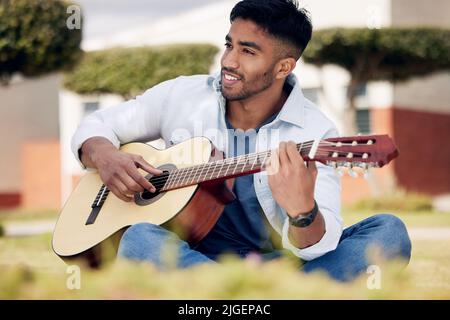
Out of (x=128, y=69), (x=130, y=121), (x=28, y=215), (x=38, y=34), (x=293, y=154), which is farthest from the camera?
(x=128, y=69)

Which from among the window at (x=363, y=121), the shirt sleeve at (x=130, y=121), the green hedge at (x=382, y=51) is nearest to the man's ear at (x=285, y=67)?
the shirt sleeve at (x=130, y=121)

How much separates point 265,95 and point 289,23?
26 cm

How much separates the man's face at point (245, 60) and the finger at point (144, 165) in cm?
37

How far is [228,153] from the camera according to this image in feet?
9.41

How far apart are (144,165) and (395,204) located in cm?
1078

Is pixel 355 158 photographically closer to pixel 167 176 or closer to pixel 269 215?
pixel 269 215

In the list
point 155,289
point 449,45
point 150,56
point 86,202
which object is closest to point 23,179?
point 150,56

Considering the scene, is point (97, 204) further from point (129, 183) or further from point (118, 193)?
point (129, 183)

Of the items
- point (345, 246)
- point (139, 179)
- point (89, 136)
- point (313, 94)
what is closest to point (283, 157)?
point (345, 246)

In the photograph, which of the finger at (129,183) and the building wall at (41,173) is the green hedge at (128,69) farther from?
the finger at (129,183)

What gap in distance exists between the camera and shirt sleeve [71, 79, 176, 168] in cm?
299

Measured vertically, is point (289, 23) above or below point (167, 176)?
above

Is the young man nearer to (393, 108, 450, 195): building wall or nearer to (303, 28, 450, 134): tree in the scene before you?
(303, 28, 450, 134): tree

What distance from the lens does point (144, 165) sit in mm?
2879
